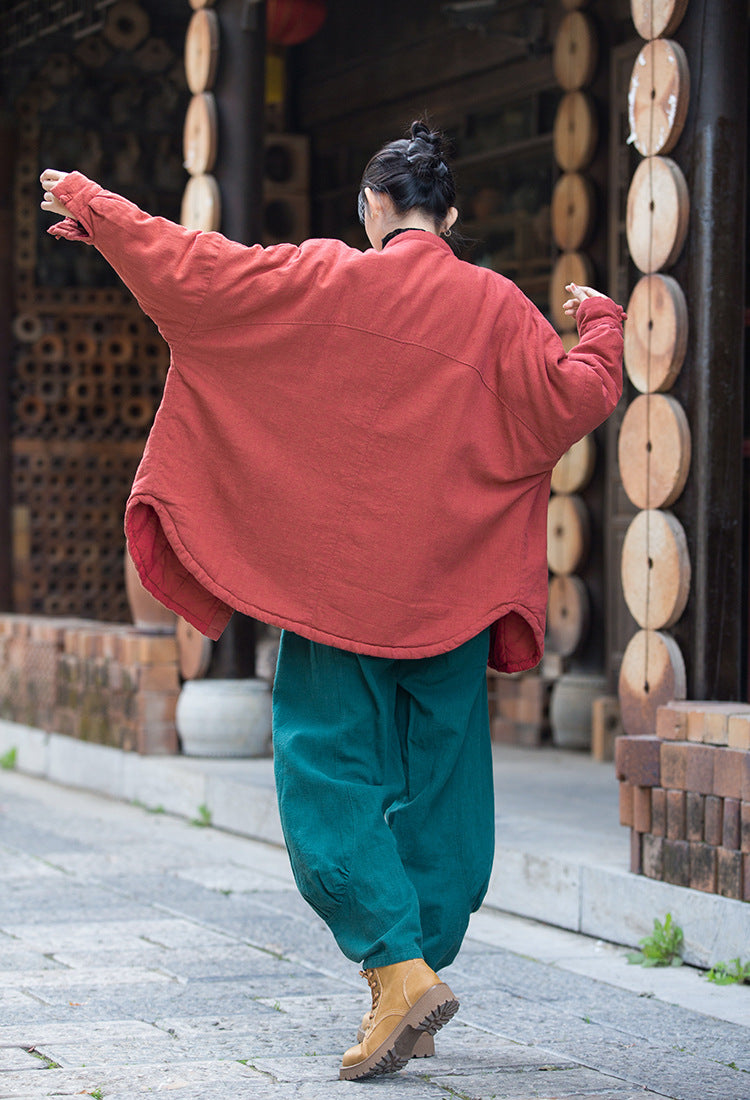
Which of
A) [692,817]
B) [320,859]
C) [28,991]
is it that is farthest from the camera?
[692,817]

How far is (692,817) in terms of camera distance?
4.18 m

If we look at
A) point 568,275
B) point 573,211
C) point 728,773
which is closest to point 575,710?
point 568,275

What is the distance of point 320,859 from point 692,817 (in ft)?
4.98

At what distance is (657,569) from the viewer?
4.52m

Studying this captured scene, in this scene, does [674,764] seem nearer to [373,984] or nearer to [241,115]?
[373,984]

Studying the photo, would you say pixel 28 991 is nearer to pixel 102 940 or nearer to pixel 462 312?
pixel 102 940

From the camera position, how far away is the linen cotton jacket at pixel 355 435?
2984 millimetres

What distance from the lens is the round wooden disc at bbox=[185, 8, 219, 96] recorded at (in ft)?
22.2

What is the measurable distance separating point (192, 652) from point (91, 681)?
3.00 feet

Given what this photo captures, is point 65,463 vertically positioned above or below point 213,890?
above

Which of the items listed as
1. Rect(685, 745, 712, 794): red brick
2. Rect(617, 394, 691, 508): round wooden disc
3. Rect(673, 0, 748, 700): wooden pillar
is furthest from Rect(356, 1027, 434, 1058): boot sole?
Rect(617, 394, 691, 508): round wooden disc

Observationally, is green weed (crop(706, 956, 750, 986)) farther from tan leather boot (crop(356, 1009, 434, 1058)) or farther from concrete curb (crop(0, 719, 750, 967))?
tan leather boot (crop(356, 1009, 434, 1058))

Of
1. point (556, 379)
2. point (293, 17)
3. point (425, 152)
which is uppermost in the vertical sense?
point (293, 17)

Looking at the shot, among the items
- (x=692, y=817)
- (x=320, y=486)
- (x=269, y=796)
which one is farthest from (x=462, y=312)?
(x=269, y=796)
